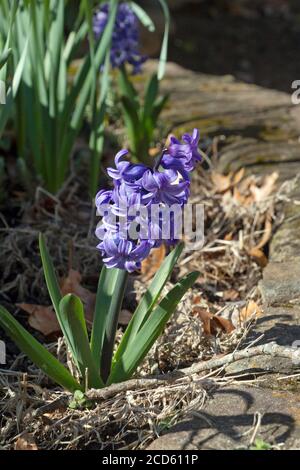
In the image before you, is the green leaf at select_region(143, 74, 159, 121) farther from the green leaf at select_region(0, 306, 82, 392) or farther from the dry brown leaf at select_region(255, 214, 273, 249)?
the green leaf at select_region(0, 306, 82, 392)

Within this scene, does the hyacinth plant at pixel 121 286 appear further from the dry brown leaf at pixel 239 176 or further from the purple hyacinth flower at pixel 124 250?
the dry brown leaf at pixel 239 176

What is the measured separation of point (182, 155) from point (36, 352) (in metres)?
0.59

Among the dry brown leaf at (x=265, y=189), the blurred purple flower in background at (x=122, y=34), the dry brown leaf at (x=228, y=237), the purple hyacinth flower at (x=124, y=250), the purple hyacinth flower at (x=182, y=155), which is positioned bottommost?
the dry brown leaf at (x=228, y=237)

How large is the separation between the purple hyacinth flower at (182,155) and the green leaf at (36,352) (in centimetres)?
51

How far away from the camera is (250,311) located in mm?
2525

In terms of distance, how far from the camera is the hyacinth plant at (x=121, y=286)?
1.91 m

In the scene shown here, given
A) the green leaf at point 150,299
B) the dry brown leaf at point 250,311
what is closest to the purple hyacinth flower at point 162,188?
the green leaf at point 150,299

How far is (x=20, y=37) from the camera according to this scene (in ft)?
10.1

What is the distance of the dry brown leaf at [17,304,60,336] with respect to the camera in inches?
102

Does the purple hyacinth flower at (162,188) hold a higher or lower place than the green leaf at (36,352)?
higher

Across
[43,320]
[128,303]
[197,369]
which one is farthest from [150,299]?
[128,303]

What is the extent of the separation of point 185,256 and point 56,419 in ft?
3.35

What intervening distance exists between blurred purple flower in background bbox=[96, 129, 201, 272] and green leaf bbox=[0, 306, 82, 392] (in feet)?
0.88

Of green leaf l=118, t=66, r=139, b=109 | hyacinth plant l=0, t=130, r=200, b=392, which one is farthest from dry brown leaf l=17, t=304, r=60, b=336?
green leaf l=118, t=66, r=139, b=109
